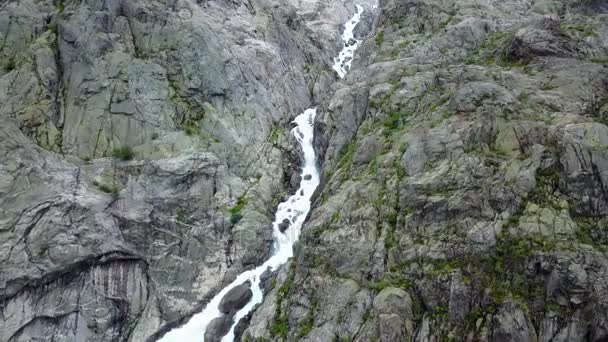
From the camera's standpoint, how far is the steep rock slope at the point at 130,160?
44.0 metres

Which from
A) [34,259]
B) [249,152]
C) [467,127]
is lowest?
[34,259]

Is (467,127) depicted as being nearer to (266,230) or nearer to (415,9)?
(266,230)

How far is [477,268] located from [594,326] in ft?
22.6

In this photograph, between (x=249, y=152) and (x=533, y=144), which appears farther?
(x=249, y=152)

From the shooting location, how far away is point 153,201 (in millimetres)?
48625

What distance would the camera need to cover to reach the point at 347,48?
9456cm

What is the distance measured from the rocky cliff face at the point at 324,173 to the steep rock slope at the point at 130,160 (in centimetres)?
18

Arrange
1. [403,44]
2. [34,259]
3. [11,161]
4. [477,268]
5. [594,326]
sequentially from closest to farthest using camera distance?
[594,326] < [477,268] < [34,259] < [11,161] < [403,44]

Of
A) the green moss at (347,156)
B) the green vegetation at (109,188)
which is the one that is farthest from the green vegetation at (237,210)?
the green vegetation at (109,188)

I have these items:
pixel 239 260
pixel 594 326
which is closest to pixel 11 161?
pixel 239 260

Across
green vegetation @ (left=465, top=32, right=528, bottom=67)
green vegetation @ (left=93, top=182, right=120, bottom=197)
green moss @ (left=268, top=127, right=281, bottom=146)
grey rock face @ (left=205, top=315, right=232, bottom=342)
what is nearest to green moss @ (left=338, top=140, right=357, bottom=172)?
green moss @ (left=268, top=127, right=281, bottom=146)

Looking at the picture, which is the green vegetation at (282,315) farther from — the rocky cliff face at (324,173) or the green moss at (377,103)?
the green moss at (377,103)

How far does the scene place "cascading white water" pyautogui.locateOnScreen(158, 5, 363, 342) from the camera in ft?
144

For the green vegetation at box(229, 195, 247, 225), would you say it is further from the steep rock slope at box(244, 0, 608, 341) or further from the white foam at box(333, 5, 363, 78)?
the white foam at box(333, 5, 363, 78)
